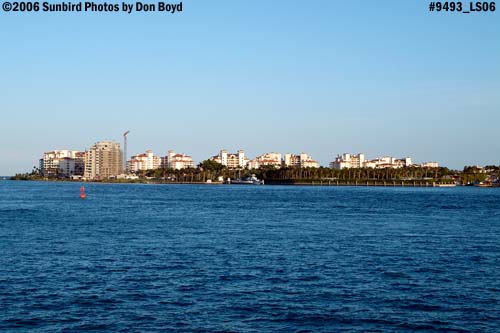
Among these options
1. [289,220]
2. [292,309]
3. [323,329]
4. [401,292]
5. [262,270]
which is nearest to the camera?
[323,329]

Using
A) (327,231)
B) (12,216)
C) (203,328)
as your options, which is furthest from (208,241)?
(12,216)

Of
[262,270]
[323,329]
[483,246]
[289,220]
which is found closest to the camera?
[323,329]

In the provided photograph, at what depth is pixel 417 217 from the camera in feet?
212

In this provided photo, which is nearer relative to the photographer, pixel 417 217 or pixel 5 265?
pixel 5 265

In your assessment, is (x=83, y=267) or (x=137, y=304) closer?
(x=137, y=304)

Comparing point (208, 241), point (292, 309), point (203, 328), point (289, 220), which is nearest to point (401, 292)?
point (292, 309)

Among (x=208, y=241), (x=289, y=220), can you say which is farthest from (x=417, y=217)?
(x=208, y=241)

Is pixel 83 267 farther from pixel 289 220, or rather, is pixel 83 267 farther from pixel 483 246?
pixel 289 220

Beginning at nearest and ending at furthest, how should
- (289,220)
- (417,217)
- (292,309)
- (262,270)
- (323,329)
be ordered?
1. (323,329)
2. (292,309)
3. (262,270)
4. (289,220)
5. (417,217)

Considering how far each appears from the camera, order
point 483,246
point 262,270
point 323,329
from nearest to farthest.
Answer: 1. point 323,329
2. point 262,270
3. point 483,246

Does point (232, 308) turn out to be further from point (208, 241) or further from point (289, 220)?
point (289, 220)

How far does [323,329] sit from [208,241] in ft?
72.4

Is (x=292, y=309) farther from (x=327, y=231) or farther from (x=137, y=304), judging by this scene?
(x=327, y=231)

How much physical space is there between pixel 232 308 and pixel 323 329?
12.3ft
